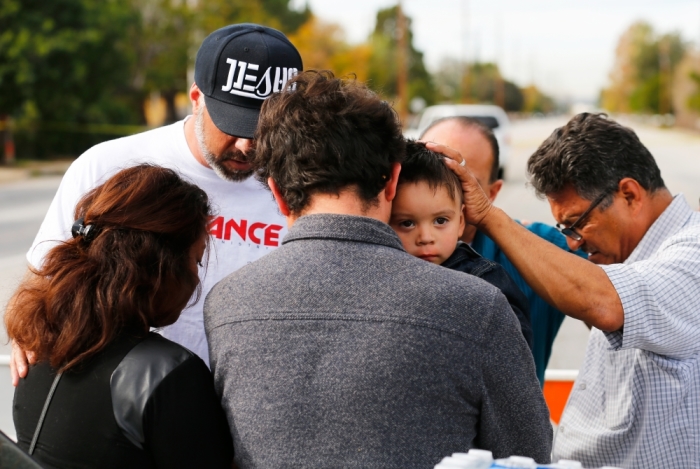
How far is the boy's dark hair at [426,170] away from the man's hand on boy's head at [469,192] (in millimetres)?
20

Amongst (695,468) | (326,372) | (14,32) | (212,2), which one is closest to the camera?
(326,372)

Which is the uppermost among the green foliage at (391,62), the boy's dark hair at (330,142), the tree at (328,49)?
the boy's dark hair at (330,142)

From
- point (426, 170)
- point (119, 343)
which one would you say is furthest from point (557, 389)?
point (119, 343)

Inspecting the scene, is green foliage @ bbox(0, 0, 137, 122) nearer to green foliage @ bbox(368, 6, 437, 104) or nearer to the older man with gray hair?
green foliage @ bbox(368, 6, 437, 104)

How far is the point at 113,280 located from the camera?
1.90 metres

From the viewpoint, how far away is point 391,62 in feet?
224

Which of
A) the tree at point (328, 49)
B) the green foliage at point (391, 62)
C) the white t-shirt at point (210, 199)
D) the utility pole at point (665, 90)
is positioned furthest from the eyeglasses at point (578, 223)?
the utility pole at point (665, 90)

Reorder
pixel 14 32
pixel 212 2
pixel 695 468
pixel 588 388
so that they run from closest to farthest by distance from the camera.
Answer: pixel 695 468 < pixel 588 388 < pixel 14 32 < pixel 212 2

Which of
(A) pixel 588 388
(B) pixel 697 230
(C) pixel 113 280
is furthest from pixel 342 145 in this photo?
(A) pixel 588 388

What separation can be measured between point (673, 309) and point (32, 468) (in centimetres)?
168

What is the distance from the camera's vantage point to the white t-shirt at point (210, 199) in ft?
9.57

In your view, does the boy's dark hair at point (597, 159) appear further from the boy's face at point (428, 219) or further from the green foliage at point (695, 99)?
the green foliage at point (695, 99)

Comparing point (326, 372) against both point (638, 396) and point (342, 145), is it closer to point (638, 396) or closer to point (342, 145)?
point (342, 145)

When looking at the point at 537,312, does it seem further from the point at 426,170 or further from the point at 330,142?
the point at 330,142
